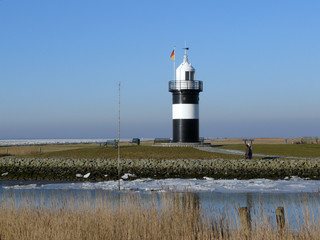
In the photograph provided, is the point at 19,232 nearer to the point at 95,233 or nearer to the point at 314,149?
the point at 95,233

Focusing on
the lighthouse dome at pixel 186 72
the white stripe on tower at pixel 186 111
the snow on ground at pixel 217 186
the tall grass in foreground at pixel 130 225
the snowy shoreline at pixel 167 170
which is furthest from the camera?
the lighthouse dome at pixel 186 72

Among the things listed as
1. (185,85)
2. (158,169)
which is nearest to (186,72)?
(185,85)

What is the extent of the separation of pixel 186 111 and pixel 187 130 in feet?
5.80

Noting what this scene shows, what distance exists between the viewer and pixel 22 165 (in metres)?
31.1

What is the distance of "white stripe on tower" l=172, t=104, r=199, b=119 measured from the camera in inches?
1599

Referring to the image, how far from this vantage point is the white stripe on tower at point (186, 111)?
4062cm

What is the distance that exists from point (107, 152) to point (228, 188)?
57.2 feet

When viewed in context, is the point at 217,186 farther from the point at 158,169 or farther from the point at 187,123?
the point at 187,123

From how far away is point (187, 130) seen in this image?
40844 millimetres

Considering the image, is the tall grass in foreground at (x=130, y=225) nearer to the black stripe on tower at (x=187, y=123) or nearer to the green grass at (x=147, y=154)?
the green grass at (x=147, y=154)

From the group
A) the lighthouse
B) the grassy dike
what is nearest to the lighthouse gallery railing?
the lighthouse

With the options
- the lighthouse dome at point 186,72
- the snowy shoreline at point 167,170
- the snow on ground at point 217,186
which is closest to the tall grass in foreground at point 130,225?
the snow on ground at point 217,186

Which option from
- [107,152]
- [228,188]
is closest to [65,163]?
[107,152]

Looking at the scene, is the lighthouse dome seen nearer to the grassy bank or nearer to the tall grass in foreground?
the grassy bank
